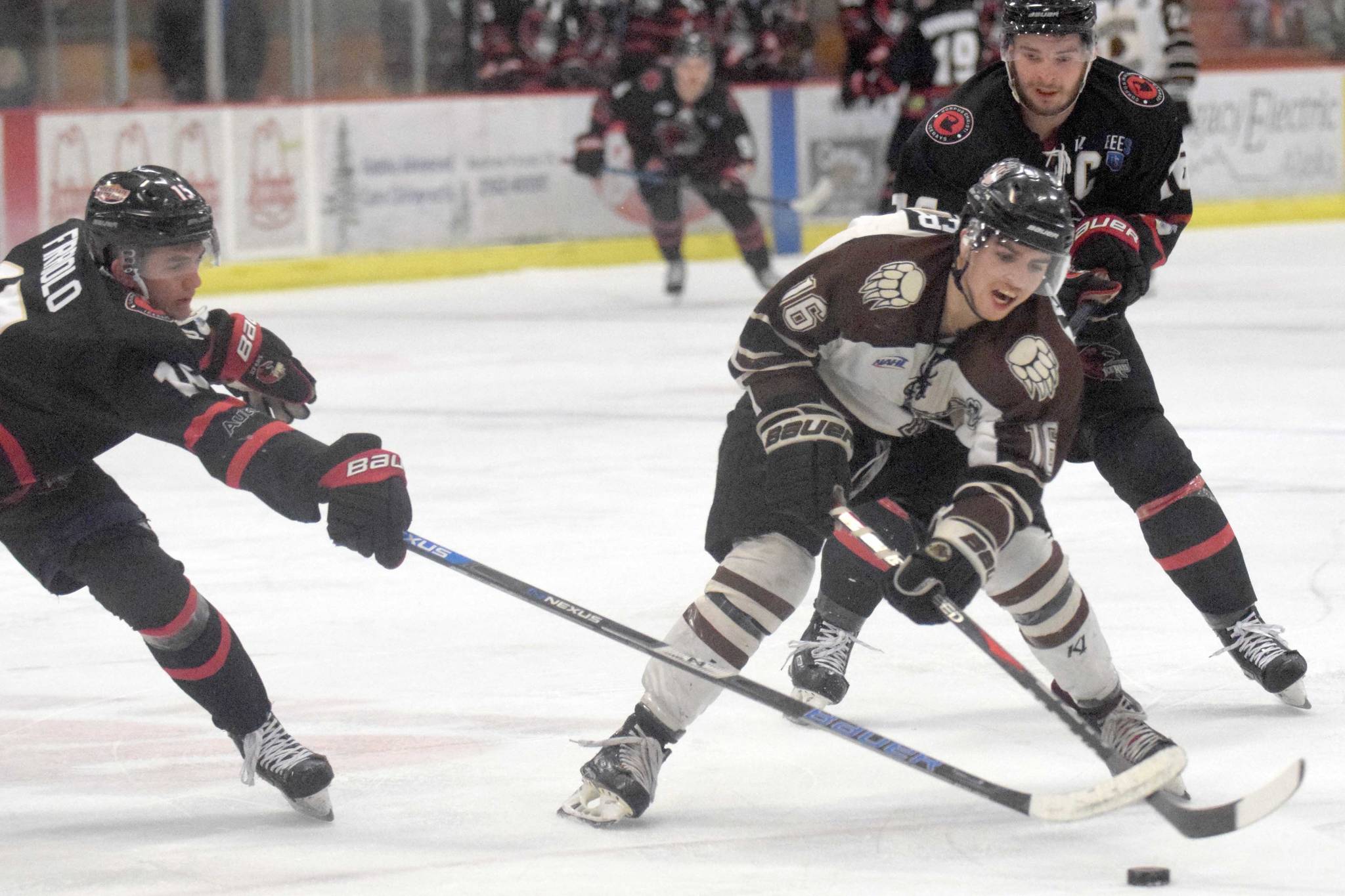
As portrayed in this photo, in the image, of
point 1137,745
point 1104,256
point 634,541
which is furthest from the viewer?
point 634,541

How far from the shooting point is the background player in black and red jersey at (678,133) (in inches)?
392

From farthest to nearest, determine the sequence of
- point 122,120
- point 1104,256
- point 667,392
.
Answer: point 122,120 → point 667,392 → point 1104,256

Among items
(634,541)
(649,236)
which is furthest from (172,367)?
(649,236)

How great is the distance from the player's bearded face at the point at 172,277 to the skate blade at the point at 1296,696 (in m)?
1.69

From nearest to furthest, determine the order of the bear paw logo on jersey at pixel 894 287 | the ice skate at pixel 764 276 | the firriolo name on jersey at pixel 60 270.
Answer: the firriolo name on jersey at pixel 60 270, the bear paw logo on jersey at pixel 894 287, the ice skate at pixel 764 276

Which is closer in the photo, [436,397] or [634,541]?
[634,541]

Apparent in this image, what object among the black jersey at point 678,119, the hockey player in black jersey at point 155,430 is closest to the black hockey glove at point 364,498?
the hockey player in black jersey at point 155,430

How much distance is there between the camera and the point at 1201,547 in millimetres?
3389

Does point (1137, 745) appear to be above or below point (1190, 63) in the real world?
below

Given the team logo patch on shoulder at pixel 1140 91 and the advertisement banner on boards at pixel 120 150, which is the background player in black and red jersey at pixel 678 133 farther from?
the team logo patch on shoulder at pixel 1140 91

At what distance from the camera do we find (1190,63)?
8352mm

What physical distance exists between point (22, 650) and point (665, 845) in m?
1.52

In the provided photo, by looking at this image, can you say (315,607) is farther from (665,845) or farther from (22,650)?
(665,845)

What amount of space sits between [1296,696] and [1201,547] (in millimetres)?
262
